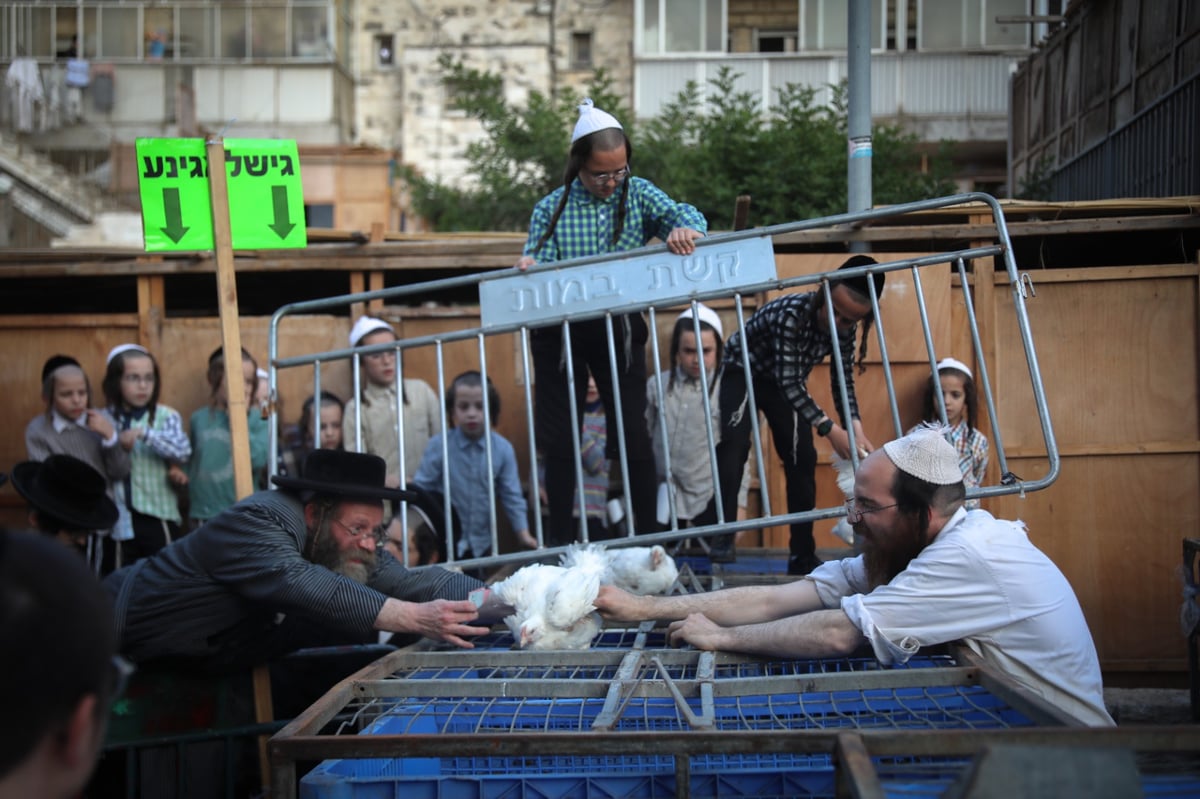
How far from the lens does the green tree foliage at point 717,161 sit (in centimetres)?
1106

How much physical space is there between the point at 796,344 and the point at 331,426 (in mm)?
2671

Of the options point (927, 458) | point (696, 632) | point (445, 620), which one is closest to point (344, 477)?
point (445, 620)

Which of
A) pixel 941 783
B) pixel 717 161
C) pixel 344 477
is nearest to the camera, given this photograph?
pixel 941 783

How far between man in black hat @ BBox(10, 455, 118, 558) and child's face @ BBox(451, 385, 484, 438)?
5.99ft

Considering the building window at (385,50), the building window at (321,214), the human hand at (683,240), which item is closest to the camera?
the human hand at (683,240)

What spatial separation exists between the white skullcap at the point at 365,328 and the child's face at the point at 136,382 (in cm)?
117

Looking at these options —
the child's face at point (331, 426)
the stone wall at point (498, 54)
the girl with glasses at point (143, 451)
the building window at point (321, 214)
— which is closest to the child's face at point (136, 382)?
the girl with glasses at point (143, 451)

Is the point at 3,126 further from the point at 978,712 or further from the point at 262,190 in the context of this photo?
the point at 978,712

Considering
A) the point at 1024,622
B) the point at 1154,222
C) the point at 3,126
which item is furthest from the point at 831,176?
the point at 3,126

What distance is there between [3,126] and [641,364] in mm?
21148

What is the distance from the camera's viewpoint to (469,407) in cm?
571

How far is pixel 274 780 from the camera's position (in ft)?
7.50

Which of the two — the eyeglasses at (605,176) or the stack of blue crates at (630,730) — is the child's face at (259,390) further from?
the stack of blue crates at (630,730)

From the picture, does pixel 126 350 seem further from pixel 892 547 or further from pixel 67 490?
pixel 892 547
